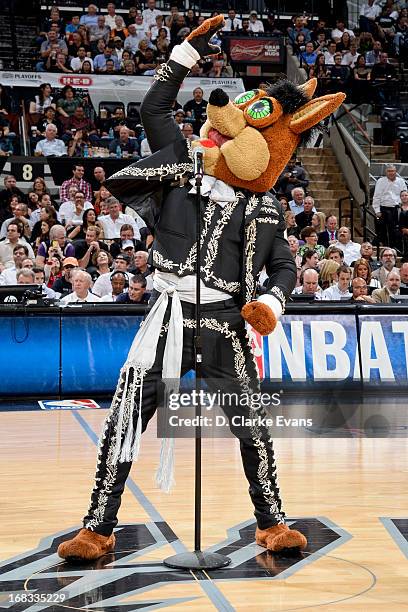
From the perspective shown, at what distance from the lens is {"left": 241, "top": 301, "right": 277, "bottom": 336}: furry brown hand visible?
5059 millimetres

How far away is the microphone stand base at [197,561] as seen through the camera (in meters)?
5.05

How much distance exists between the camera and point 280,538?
208 inches

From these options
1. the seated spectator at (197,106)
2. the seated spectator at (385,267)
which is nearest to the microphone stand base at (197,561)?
the seated spectator at (385,267)

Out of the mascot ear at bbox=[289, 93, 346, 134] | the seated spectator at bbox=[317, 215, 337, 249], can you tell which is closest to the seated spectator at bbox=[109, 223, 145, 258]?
the seated spectator at bbox=[317, 215, 337, 249]

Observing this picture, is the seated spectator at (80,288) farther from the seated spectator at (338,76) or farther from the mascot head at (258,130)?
the seated spectator at (338,76)

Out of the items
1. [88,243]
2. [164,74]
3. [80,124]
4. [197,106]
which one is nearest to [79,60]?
[80,124]

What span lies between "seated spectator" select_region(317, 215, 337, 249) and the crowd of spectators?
16.7 ft

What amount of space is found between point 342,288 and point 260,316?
24.2ft

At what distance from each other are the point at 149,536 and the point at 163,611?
1218mm

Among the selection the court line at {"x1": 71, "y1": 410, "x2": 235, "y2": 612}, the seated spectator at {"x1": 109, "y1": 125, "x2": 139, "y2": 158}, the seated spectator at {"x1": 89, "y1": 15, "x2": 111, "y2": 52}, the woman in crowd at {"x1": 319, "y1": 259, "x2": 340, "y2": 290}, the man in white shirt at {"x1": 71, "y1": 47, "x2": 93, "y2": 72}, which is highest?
the seated spectator at {"x1": 89, "y1": 15, "x2": 111, "y2": 52}

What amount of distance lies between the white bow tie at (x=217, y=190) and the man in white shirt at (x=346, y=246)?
962 cm

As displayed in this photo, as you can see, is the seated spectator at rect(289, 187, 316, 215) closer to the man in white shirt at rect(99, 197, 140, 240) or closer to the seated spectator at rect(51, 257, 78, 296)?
the man in white shirt at rect(99, 197, 140, 240)

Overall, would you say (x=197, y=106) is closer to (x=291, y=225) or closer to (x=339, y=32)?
(x=291, y=225)

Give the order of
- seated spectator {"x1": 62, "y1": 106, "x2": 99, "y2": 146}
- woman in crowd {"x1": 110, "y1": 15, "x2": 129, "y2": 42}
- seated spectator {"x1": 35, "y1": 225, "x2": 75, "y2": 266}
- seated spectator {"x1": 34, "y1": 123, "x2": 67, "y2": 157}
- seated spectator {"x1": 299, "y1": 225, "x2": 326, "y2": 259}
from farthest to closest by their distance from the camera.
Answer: woman in crowd {"x1": 110, "y1": 15, "x2": 129, "y2": 42} < seated spectator {"x1": 62, "y1": 106, "x2": 99, "y2": 146} < seated spectator {"x1": 34, "y1": 123, "x2": 67, "y2": 157} < seated spectator {"x1": 299, "y1": 225, "x2": 326, "y2": 259} < seated spectator {"x1": 35, "y1": 225, "x2": 75, "y2": 266}
